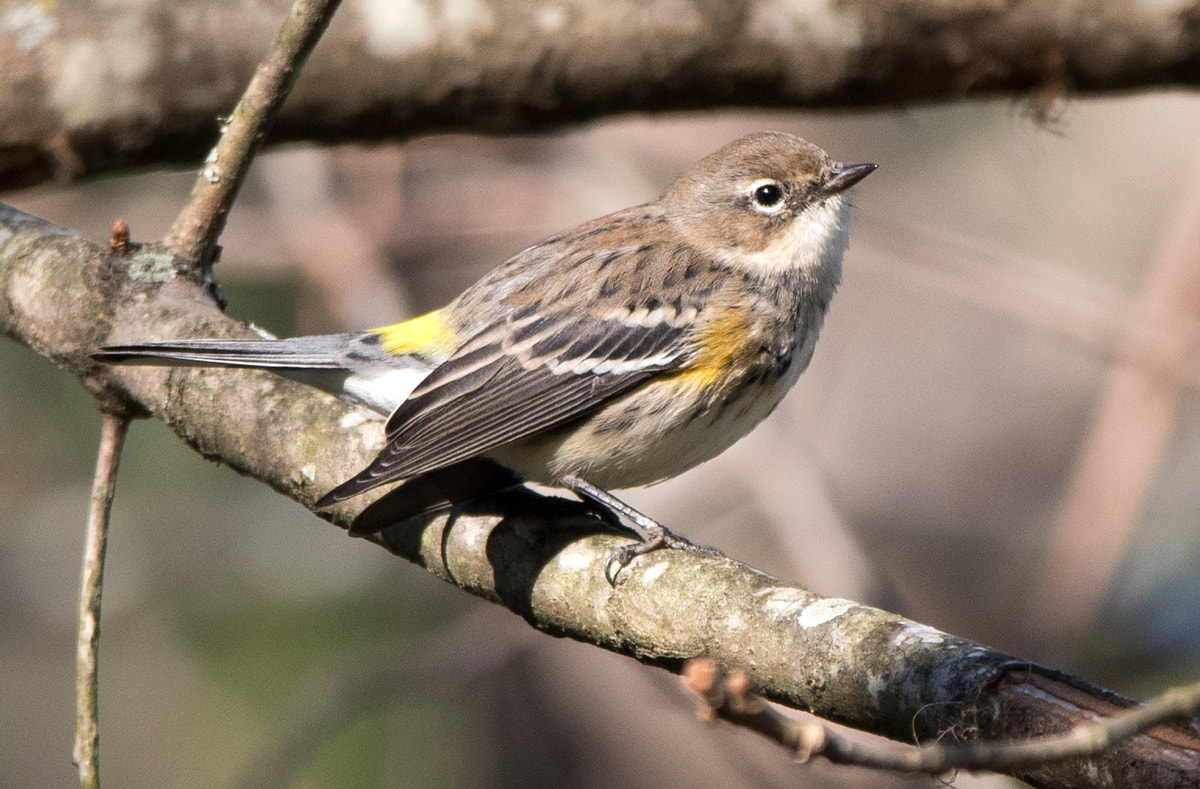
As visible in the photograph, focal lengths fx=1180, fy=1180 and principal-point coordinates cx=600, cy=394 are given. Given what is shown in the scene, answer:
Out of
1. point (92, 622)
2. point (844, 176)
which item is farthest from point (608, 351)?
point (92, 622)

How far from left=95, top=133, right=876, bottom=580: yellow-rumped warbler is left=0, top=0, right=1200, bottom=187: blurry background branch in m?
0.46

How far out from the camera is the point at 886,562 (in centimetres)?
745

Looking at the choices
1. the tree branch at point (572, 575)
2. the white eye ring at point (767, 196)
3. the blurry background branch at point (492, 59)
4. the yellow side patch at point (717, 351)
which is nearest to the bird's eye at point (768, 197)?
the white eye ring at point (767, 196)

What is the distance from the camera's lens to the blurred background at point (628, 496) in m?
6.29

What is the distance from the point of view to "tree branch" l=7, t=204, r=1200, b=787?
229 centimetres

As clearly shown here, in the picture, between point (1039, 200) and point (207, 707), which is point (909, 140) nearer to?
point (1039, 200)

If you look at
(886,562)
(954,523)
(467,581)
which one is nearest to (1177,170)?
(954,523)

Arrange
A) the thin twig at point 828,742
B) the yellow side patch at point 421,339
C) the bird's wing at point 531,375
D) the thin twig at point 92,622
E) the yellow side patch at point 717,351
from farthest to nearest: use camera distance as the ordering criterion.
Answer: the yellow side patch at point 421,339 < the yellow side patch at point 717,351 < the bird's wing at point 531,375 < the thin twig at point 92,622 < the thin twig at point 828,742

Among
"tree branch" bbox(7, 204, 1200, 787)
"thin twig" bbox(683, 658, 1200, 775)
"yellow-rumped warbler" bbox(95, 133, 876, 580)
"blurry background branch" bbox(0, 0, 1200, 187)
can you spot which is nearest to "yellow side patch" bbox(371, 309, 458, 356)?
"yellow-rumped warbler" bbox(95, 133, 876, 580)

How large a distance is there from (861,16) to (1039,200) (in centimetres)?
447

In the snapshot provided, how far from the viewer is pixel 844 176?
171 inches

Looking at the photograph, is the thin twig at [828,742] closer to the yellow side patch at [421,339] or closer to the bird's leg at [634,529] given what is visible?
the bird's leg at [634,529]

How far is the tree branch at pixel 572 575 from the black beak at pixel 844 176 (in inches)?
64.8

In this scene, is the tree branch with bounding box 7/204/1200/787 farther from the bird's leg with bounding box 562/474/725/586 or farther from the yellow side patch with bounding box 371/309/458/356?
the yellow side patch with bounding box 371/309/458/356
